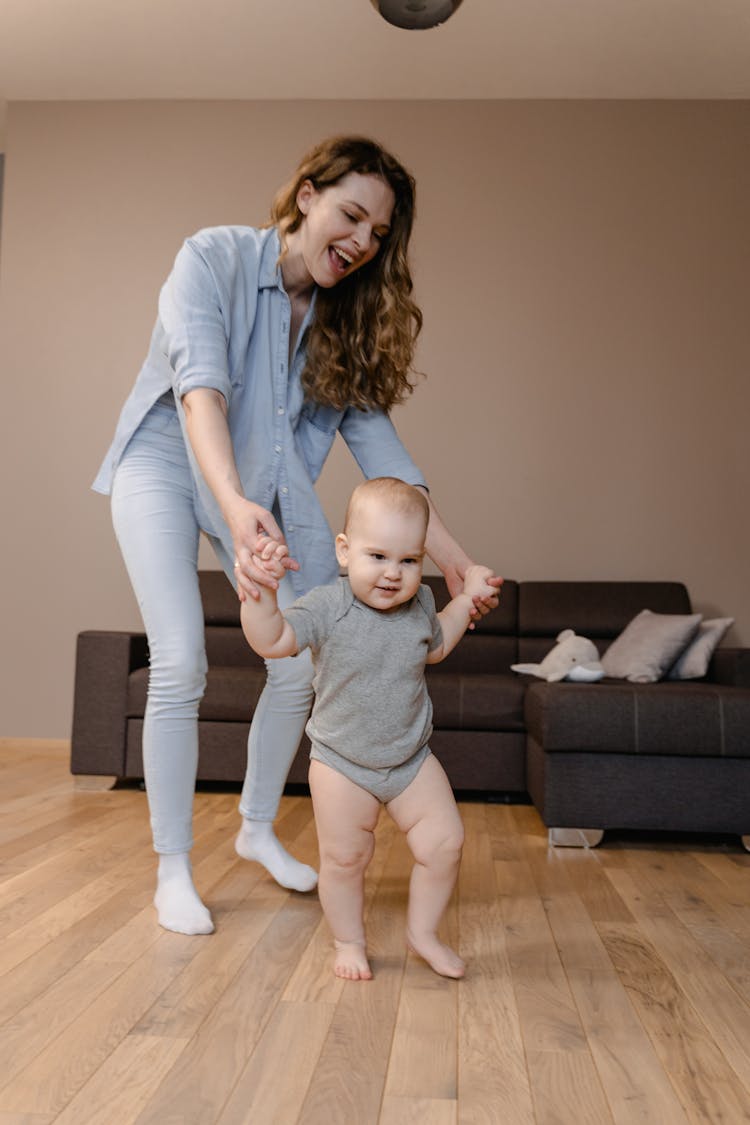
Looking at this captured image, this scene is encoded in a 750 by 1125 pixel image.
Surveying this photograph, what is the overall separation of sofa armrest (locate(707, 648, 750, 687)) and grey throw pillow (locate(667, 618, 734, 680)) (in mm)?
40

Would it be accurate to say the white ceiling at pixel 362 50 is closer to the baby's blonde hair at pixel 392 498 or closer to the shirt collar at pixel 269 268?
the shirt collar at pixel 269 268

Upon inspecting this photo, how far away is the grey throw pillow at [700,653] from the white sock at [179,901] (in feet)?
6.96

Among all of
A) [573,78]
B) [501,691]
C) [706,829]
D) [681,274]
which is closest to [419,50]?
[573,78]

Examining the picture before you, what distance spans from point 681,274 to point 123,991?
4.02 metres

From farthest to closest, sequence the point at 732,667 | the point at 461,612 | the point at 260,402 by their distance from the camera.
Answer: the point at 732,667 < the point at 260,402 < the point at 461,612

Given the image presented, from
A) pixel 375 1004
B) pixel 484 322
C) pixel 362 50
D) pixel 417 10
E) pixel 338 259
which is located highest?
pixel 362 50

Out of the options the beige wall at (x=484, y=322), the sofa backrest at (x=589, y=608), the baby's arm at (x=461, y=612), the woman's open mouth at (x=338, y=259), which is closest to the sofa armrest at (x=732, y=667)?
the sofa backrest at (x=589, y=608)

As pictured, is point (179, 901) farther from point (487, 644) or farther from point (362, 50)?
point (362, 50)

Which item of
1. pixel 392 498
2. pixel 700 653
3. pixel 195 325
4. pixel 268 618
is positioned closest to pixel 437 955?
pixel 268 618

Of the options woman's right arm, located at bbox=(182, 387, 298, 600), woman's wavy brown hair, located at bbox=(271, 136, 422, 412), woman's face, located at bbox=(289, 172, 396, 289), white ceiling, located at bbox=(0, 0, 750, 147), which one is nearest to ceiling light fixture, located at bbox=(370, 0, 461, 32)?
white ceiling, located at bbox=(0, 0, 750, 147)

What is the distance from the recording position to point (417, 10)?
10.1ft

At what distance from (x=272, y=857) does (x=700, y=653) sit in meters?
1.95

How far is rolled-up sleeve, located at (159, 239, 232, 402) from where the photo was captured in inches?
68.2

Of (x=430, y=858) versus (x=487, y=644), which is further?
(x=487, y=644)
